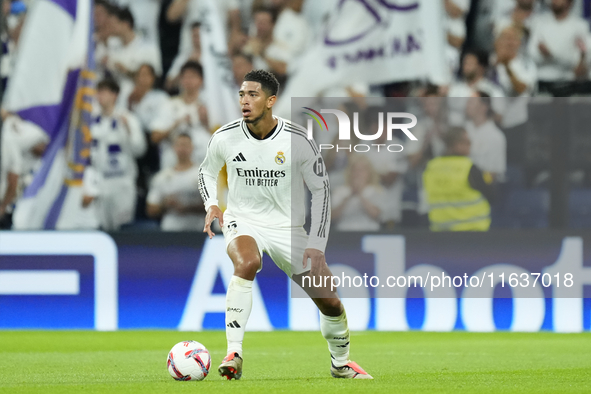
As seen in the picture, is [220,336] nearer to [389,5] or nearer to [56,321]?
[56,321]

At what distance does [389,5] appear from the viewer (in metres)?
10.8

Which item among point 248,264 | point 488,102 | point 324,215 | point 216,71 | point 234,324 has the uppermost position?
point 216,71

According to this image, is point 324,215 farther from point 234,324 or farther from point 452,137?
point 452,137

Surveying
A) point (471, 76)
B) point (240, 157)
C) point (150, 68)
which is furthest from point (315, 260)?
point (150, 68)

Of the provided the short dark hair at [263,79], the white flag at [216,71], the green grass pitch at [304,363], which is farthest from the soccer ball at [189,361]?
the white flag at [216,71]

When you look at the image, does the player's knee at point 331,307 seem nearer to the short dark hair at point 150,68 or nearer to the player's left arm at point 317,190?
the player's left arm at point 317,190

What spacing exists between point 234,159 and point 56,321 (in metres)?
5.23

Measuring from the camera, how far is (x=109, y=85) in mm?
11109

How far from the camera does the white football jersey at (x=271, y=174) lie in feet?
19.5

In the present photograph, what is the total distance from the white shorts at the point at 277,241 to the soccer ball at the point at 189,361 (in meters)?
0.72

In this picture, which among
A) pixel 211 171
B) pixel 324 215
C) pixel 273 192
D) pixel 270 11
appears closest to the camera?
pixel 324 215

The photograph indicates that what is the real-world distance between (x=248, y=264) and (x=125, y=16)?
6983mm

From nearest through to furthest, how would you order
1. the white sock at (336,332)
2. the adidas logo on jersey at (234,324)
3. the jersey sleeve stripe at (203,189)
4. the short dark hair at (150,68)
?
1. the adidas logo on jersey at (234,324)
2. the white sock at (336,332)
3. the jersey sleeve stripe at (203,189)
4. the short dark hair at (150,68)

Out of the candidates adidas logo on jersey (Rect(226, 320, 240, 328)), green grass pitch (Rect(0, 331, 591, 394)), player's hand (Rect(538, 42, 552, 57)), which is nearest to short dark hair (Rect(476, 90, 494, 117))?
player's hand (Rect(538, 42, 552, 57))
